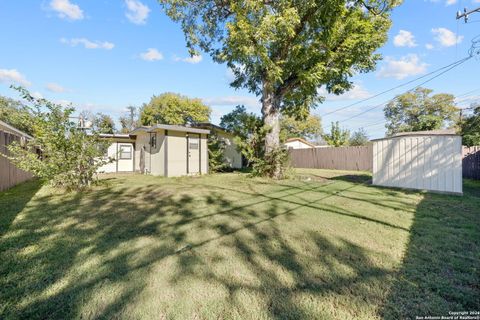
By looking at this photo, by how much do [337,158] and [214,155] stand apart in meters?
9.65

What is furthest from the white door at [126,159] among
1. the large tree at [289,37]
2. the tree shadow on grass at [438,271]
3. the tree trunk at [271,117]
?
the tree shadow on grass at [438,271]

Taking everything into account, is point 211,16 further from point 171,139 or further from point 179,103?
point 179,103

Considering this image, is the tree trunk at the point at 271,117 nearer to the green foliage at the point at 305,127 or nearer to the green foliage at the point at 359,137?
the green foliage at the point at 305,127

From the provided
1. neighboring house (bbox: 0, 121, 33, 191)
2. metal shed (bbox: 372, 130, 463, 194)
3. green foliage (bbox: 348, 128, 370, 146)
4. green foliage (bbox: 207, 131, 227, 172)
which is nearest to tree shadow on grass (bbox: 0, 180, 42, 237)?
neighboring house (bbox: 0, 121, 33, 191)

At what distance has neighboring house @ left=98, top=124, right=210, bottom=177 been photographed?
1176 cm

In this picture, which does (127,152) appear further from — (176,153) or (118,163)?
(176,153)

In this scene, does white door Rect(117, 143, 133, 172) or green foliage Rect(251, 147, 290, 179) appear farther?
white door Rect(117, 143, 133, 172)

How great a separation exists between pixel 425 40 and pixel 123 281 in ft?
57.7

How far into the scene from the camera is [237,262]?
2645 mm

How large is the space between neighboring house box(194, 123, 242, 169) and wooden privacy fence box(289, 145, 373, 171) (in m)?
4.01

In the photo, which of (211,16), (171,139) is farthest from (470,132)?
(171,139)

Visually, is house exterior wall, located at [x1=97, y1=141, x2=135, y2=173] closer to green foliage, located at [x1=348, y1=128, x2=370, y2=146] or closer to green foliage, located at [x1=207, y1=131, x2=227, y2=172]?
green foliage, located at [x1=207, y1=131, x2=227, y2=172]

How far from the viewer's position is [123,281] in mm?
2229

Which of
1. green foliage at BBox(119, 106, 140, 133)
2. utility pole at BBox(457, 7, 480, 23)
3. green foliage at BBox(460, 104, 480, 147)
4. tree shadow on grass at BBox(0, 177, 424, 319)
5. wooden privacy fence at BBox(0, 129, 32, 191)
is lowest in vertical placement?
tree shadow on grass at BBox(0, 177, 424, 319)
